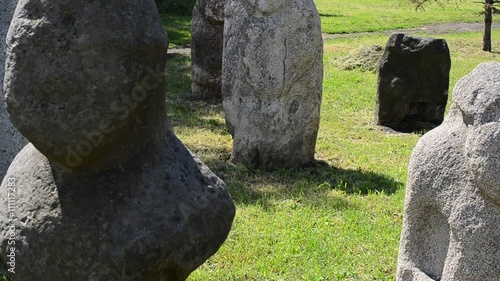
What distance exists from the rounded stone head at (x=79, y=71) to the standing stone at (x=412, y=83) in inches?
261

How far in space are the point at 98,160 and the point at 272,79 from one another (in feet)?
14.4

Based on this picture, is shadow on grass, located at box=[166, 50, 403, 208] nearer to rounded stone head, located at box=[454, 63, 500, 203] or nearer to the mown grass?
the mown grass

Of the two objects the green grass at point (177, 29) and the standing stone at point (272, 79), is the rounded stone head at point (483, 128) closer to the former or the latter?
the standing stone at point (272, 79)

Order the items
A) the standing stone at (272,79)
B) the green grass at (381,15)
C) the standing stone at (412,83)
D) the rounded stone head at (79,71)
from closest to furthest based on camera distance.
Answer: the rounded stone head at (79,71), the standing stone at (272,79), the standing stone at (412,83), the green grass at (381,15)

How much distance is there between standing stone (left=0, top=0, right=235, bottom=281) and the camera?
73.4 inches

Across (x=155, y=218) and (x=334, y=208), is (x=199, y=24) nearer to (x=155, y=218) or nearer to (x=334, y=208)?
(x=334, y=208)

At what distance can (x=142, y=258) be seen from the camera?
197cm

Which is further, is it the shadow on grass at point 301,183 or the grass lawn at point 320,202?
the shadow on grass at point 301,183

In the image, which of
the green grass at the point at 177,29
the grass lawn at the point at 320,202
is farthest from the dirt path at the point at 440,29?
the grass lawn at the point at 320,202

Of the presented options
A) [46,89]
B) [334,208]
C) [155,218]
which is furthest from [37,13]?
[334,208]

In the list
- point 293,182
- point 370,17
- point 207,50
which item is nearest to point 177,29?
point 370,17

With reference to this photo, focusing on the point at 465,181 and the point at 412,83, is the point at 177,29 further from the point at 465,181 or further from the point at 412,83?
the point at 465,181

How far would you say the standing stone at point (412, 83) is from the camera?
27.0ft

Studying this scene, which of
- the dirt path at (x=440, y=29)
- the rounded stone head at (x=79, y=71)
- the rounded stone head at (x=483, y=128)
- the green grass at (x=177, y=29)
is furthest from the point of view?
the dirt path at (x=440, y=29)
